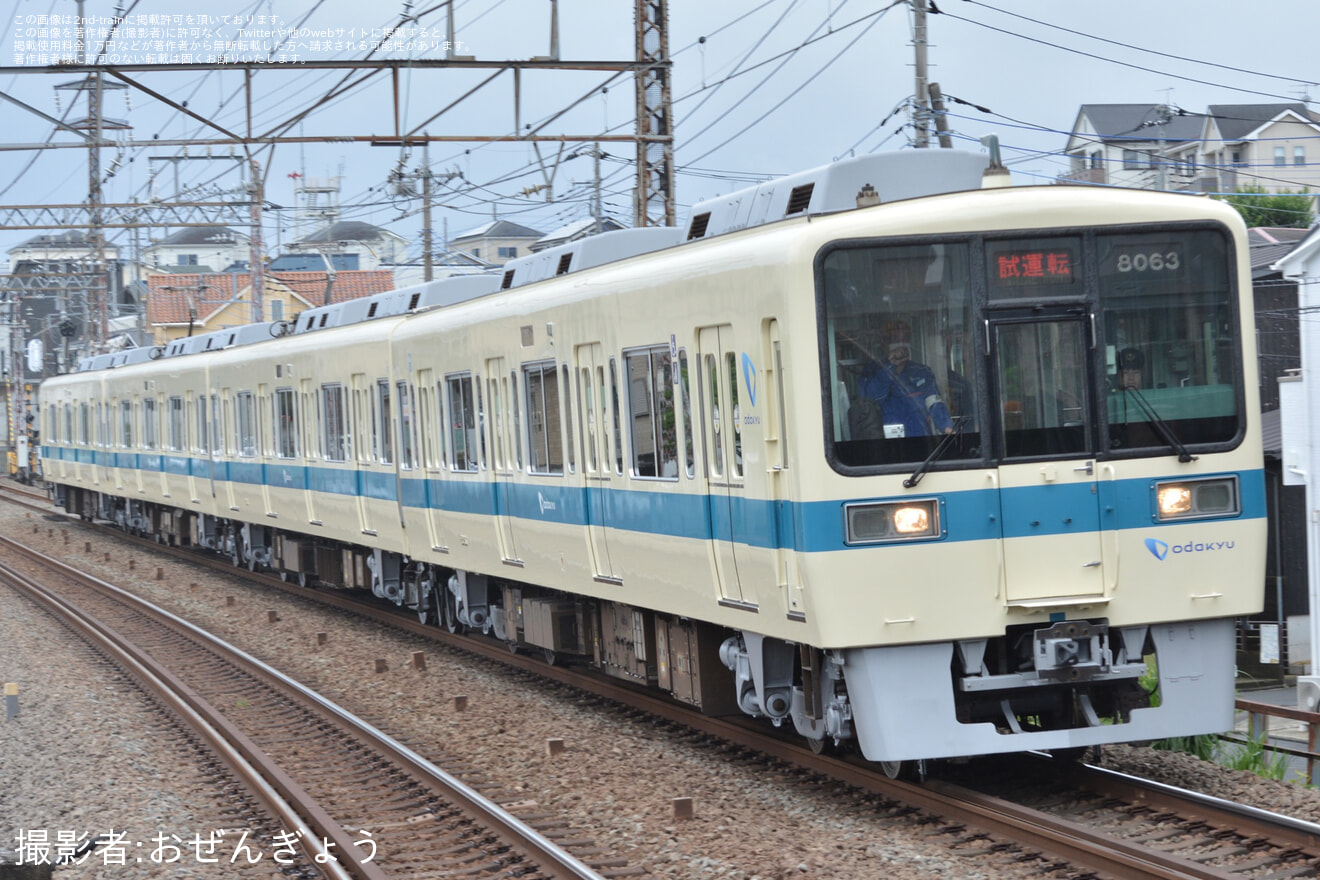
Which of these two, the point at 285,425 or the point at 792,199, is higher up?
the point at 792,199

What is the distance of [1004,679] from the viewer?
23.4ft

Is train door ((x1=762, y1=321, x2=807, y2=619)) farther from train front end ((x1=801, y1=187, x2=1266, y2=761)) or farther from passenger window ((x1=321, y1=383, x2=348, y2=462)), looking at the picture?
passenger window ((x1=321, y1=383, x2=348, y2=462))

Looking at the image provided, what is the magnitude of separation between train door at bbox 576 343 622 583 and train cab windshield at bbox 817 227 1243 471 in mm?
2948

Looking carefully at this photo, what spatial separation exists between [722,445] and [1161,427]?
2.14 meters

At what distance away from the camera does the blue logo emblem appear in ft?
25.2

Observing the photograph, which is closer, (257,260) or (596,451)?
(596,451)

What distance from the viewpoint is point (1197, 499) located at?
23.9 ft

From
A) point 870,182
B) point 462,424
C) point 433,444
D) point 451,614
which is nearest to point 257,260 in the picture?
point 451,614

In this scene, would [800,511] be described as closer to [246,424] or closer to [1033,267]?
[1033,267]

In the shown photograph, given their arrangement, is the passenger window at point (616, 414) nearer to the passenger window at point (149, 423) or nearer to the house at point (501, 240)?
the passenger window at point (149, 423)

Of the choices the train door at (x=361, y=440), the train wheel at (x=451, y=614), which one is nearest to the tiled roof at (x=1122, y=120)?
the train door at (x=361, y=440)

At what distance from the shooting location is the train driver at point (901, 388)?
713cm

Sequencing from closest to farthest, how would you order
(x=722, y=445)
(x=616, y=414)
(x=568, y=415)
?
(x=722, y=445), (x=616, y=414), (x=568, y=415)

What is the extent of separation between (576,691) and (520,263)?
10.6 feet
